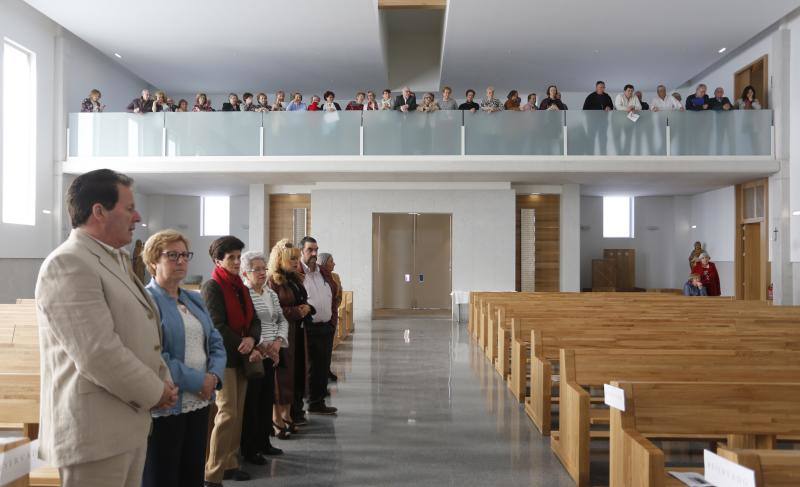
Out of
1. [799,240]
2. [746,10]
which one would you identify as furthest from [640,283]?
[746,10]

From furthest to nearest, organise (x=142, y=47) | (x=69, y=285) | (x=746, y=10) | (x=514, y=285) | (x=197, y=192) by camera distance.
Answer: (x=197, y=192), (x=514, y=285), (x=142, y=47), (x=746, y=10), (x=69, y=285)

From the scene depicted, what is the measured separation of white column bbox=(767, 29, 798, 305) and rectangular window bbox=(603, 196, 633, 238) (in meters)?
6.98

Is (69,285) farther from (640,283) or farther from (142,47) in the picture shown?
(640,283)

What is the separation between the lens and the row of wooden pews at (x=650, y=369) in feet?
9.93

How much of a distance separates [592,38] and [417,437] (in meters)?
10.9

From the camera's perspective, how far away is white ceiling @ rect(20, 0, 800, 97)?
1216 centimetres

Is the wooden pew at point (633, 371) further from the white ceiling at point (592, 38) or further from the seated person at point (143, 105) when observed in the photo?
the seated person at point (143, 105)

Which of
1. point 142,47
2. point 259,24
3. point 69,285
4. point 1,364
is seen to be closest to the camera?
point 69,285

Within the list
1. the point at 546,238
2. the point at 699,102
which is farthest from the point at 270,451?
the point at 546,238

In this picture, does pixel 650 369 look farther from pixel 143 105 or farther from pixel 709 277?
pixel 143 105

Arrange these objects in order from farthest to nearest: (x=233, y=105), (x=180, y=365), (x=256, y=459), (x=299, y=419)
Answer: (x=233, y=105) < (x=299, y=419) < (x=256, y=459) < (x=180, y=365)

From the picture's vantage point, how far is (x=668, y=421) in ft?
10.0

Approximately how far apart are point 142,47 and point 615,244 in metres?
14.0

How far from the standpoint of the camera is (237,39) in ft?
45.6
